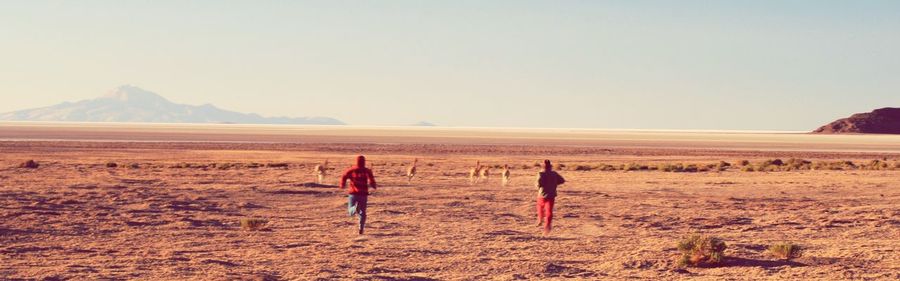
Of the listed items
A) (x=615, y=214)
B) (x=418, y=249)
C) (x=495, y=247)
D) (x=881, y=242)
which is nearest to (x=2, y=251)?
(x=418, y=249)

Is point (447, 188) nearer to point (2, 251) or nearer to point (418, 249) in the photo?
point (418, 249)

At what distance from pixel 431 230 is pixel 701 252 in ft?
18.8

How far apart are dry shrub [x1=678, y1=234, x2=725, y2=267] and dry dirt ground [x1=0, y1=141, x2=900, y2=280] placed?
22cm

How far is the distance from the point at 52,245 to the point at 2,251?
95 centimetres

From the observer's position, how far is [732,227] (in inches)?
763

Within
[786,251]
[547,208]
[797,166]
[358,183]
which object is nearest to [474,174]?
[547,208]

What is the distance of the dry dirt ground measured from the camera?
44.4ft

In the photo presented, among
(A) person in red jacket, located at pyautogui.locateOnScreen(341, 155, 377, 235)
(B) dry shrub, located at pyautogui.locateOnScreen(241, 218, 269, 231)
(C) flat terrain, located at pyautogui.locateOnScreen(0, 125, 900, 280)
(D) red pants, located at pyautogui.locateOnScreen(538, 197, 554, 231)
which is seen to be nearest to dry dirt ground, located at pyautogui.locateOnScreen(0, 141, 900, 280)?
(C) flat terrain, located at pyautogui.locateOnScreen(0, 125, 900, 280)

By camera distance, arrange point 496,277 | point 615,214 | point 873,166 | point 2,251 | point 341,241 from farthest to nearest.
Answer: point 873,166 → point 615,214 → point 341,241 → point 2,251 → point 496,277

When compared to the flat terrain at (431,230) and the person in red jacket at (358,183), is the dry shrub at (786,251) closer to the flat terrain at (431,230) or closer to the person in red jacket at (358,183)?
the flat terrain at (431,230)

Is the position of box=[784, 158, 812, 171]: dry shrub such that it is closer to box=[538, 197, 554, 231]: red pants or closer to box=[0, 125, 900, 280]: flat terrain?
box=[0, 125, 900, 280]: flat terrain

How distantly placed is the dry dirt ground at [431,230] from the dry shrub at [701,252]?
0.72ft

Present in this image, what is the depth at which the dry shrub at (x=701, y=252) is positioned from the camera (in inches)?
558

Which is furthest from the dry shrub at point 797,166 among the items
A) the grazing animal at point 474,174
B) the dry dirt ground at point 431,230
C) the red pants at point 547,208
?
the red pants at point 547,208
